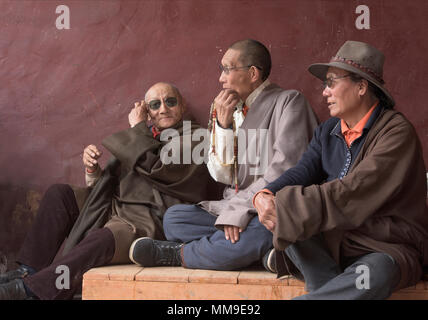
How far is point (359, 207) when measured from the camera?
9.05 ft

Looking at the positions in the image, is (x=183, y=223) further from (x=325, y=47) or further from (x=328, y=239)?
(x=325, y=47)

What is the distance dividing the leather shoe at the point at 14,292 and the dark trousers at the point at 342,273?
1.56 m

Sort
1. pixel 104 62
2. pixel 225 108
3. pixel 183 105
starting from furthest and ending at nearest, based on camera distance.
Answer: pixel 104 62 → pixel 183 105 → pixel 225 108

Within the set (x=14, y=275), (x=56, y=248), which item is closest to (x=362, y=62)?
(x=56, y=248)

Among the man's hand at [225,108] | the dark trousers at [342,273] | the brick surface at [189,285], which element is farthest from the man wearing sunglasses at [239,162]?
the dark trousers at [342,273]

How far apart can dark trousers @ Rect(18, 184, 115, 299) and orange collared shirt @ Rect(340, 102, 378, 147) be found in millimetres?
1445

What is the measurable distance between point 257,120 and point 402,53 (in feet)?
3.86

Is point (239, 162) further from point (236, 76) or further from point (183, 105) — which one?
point (183, 105)

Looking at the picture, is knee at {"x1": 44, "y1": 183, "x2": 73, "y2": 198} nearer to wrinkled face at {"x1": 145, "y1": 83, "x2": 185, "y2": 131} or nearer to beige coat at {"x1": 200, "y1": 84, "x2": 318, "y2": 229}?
wrinkled face at {"x1": 145, "y1": 83, "x2": 185, "y2": 131}

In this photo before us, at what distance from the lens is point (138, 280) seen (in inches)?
123

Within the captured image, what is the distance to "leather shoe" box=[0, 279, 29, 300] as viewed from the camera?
3.39 meters

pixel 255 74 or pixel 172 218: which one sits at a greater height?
pixel 255 74

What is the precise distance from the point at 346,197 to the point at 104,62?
238cm
